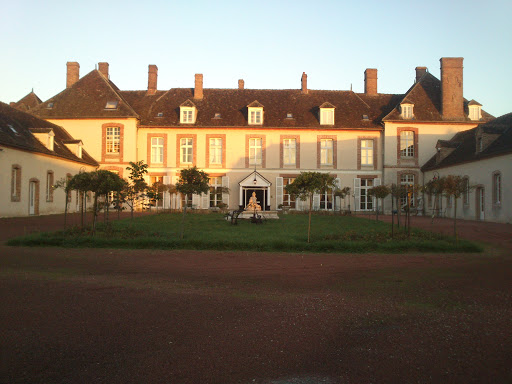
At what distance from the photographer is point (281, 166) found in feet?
105

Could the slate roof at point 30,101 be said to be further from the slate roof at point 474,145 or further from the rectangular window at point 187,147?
the slate roof at point 474,145

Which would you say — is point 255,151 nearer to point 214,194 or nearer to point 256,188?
point 256,188

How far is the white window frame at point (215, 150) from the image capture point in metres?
31.8

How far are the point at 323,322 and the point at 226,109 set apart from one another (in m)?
29.2

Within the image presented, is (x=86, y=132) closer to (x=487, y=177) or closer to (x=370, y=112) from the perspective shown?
(x=370, y=112)

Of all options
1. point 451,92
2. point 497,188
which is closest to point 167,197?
point 497,188

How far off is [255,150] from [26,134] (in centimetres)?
1551

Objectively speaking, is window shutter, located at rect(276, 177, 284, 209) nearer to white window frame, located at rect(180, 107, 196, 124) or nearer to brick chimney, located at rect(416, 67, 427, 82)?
white window frame, located at rect(180, 107, 196, 124)

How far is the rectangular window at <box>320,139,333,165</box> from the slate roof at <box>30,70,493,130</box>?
1.25 meters

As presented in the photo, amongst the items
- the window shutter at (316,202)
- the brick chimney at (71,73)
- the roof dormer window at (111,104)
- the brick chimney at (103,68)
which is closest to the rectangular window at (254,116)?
the window shutter at (316,202)

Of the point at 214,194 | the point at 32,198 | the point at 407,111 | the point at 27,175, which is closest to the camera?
the point at 27,175

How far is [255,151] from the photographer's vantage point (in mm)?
31906

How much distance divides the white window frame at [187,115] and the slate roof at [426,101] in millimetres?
14540

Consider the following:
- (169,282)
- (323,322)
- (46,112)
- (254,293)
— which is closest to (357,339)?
(323,322)
